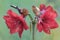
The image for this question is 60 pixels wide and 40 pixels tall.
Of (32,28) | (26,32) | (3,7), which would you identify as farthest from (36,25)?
(3,7)

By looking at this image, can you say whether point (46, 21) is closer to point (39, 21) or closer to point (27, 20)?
point (39, 21)

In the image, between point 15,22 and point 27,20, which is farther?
point 27,20

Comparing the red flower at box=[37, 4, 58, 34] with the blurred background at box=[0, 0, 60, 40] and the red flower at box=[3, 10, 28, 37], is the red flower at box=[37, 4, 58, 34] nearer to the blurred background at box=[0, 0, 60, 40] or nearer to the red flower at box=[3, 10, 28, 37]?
the red flower at box=[3, 10, 28, 37]

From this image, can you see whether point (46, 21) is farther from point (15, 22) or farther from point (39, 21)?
point (15, 22)

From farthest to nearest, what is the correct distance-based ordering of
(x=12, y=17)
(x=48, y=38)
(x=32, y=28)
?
(x=48, y=38) → (x=32, y=28) → (x=12, y=17)

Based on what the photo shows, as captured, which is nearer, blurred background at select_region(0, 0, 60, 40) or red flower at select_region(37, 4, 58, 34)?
red flower at select_region(37, 4, 58, 34)

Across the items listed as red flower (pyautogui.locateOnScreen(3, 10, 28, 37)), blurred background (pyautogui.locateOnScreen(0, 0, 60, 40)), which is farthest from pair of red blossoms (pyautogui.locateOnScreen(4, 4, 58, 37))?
blurred background (pyautogui.locateOnScreen(0, 0, 60, 40))

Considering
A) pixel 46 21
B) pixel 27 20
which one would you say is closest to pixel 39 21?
pixel 46 21

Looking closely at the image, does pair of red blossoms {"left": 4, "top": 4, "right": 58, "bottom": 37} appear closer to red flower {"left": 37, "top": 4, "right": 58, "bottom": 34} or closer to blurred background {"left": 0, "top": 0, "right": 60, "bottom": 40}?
red flower {"left": 37, "top": 4, "right": 58, "bottom": 34}

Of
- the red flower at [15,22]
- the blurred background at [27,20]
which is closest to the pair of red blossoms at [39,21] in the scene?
the red flower at [15,22]

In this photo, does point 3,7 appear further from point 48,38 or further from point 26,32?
point 48,38

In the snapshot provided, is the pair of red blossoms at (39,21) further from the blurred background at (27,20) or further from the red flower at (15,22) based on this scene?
the blurred background at (27,20)
